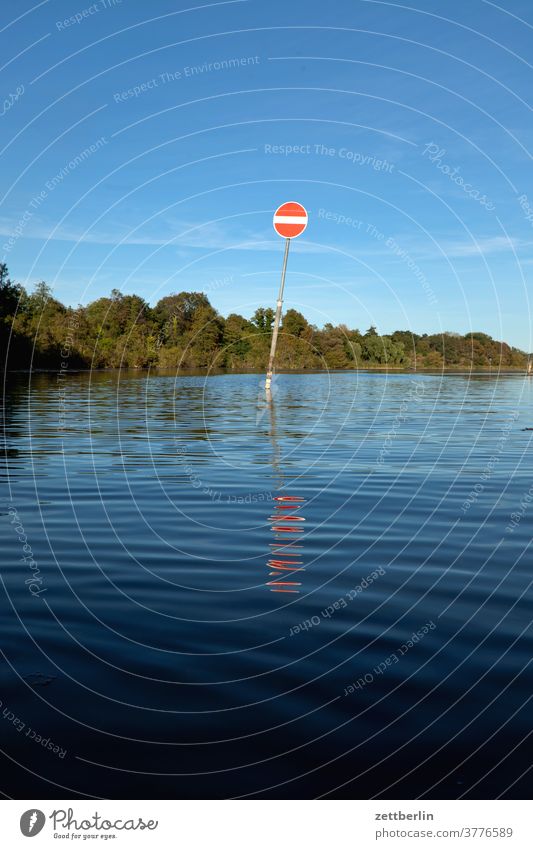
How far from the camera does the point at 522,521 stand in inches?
475

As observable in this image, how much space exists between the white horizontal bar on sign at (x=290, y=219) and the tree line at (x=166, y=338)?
208 ft

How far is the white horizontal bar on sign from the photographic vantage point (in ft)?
99.8

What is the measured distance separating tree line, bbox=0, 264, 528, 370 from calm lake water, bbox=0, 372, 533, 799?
81.7 meters

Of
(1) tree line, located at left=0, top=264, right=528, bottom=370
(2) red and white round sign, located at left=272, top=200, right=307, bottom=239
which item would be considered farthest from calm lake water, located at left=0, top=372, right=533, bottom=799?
(1) tree line, located at left=0, top=264, right=528, bottom=370

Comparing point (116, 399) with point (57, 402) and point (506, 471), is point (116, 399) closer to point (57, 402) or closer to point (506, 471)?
point (57, 402)

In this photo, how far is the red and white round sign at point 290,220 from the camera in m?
30.3

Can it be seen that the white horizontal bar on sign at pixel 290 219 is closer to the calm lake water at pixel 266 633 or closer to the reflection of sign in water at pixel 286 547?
the calm lake water at pixel 266 633

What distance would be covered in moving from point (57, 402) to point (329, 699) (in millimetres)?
36288

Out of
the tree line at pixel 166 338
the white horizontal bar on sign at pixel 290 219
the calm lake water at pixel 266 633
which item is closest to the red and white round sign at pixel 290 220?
the white horizontal bar on sign at pixel 290 219

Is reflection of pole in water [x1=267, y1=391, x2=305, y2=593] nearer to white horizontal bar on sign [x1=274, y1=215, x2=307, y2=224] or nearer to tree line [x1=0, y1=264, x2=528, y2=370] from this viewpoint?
white horizontal bar on sign [x1=274, y1=215, x2=307, y2=224]

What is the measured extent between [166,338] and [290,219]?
107 m

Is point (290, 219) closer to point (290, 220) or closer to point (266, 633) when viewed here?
point (290, 220)

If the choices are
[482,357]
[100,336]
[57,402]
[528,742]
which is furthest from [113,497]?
[482,357]

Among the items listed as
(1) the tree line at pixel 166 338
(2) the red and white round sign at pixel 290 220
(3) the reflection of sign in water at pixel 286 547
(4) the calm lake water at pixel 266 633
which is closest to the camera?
(4) the calm lake water at pixel 266 633
